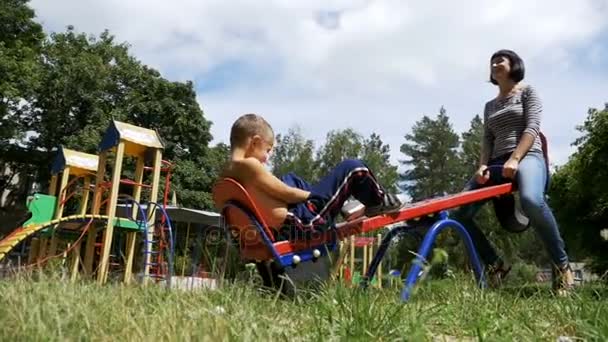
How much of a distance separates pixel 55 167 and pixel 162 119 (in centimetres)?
1626

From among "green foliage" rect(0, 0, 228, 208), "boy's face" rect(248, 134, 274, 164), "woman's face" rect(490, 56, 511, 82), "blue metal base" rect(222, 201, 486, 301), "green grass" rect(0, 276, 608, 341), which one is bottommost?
"green grass" rect(0, 276, 608, 341)

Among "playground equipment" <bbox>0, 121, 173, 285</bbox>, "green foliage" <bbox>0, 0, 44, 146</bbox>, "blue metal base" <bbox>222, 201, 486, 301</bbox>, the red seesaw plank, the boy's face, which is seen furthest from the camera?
"green foliage" <bbox>0, 0, 44, 146</bbox>

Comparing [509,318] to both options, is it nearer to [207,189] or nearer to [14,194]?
[207,189]

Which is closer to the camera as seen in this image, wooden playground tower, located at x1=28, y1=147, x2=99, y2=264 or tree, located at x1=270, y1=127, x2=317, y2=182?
wooden playground tower, located at x1=28, y1=147, x2=99, y2=264

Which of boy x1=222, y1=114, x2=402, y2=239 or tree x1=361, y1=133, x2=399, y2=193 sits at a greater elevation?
tree x1=361, y1=133, x2=399, y2=193

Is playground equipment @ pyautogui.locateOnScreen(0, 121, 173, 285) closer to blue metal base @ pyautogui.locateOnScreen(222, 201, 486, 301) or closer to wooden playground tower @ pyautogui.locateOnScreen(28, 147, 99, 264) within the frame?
wooden playground tower @ pyautogui.locateOnScreen(28, 147, 99, 264)

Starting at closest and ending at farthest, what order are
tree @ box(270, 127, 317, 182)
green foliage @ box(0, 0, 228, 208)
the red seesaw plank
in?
the red seesaw plank < green foliage @ box(0, 0, 228, 208) < tree @ box(270, 127, 317, 182)

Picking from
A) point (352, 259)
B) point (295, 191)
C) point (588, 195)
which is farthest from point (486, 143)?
point (588, 195)

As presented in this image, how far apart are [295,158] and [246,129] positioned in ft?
106

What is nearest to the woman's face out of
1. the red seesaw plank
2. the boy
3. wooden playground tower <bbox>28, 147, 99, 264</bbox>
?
the red seesaw plank

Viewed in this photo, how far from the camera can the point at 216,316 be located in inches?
75.9

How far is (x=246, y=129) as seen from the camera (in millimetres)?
3461

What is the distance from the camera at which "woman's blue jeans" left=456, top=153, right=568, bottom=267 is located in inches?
147

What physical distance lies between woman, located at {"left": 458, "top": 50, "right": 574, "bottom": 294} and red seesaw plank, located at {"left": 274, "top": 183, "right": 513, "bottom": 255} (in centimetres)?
22
